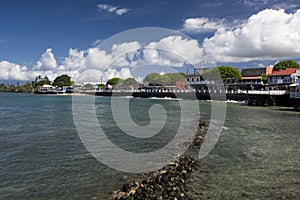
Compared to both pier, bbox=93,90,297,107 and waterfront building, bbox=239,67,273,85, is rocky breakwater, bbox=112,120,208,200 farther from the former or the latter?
waterfront building, bbox=239,67,273,85

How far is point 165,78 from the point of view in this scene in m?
169

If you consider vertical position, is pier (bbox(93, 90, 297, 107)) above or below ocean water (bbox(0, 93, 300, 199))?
above

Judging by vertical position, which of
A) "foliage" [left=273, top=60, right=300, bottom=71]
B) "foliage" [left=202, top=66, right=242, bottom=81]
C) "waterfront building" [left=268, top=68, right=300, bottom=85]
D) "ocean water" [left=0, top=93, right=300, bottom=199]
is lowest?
"ocean water" [left=0, top=93, right=300, bottom=199]

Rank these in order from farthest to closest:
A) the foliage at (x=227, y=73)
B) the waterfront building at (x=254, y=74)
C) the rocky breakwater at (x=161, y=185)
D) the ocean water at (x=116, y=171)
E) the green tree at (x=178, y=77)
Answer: the green tree at (x=178, y=77) → the foliage at (x=227, y=73) → the waterfront building at (x=254, y=74) → the ocean water at (x=116, y=171) → the rocky breakwater at (x=161, y=185)

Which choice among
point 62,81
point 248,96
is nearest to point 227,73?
point 248,96

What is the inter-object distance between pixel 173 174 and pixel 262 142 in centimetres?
1048

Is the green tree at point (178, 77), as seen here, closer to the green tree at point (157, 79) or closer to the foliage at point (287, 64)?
the green tree at point (157, 79)

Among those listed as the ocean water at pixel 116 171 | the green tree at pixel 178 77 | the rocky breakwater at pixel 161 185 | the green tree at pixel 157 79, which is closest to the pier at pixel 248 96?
the green tree at pixel 178 77

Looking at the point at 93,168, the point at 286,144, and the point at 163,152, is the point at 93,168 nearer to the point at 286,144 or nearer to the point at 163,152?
the point at 163,152

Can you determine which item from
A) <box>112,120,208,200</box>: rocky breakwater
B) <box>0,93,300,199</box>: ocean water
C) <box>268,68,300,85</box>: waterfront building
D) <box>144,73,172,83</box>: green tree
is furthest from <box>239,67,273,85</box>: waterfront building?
<box>112,120,208,200</box>: rocky breakwater

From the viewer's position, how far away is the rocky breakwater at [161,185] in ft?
28.8

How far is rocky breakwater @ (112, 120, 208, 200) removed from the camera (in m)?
8.77

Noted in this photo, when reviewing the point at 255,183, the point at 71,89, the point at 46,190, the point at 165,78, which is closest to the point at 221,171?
the point at 255,183

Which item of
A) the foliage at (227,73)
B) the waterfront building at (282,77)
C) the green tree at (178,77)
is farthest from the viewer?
the green tree at (178,77)
